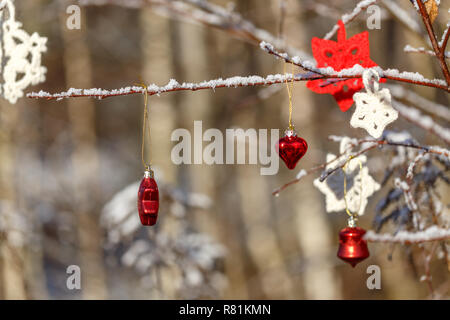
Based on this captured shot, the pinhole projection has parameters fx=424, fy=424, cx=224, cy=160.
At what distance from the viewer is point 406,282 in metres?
3.15

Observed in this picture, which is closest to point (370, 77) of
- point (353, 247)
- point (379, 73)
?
point (379, 73)

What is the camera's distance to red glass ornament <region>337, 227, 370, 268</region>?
2.70ft

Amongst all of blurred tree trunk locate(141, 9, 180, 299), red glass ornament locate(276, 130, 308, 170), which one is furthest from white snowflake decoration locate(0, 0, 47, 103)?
blurred tree trunk locate(141, 9, 180, 299)

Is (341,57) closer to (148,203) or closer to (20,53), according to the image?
(148,203)

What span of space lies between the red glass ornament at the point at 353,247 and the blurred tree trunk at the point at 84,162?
8.52 ft

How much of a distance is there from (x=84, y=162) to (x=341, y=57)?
2.93 m

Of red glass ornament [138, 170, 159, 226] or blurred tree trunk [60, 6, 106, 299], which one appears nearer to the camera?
red glass ornament [138, 170, 159, 226]

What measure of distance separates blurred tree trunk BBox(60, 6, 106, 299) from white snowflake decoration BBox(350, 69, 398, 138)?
2.77 metres

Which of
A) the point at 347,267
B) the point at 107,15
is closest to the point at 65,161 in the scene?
the point at 107,15

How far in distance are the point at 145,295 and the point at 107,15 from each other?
91.7 inches

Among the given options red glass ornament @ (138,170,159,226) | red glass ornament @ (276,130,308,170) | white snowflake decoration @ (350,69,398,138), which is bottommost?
red glass ornament @ (138,170,159,226)

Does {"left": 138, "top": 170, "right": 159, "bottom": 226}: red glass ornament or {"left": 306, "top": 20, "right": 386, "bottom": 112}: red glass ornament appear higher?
{"left": 306, "top": 20, "right": 386, "bottom": 112}: red glass ornament

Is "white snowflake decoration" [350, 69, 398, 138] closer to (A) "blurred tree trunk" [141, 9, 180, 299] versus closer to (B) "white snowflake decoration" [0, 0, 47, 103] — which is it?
(B) "white snowflake decoration" [0, 0, 47, 103]
